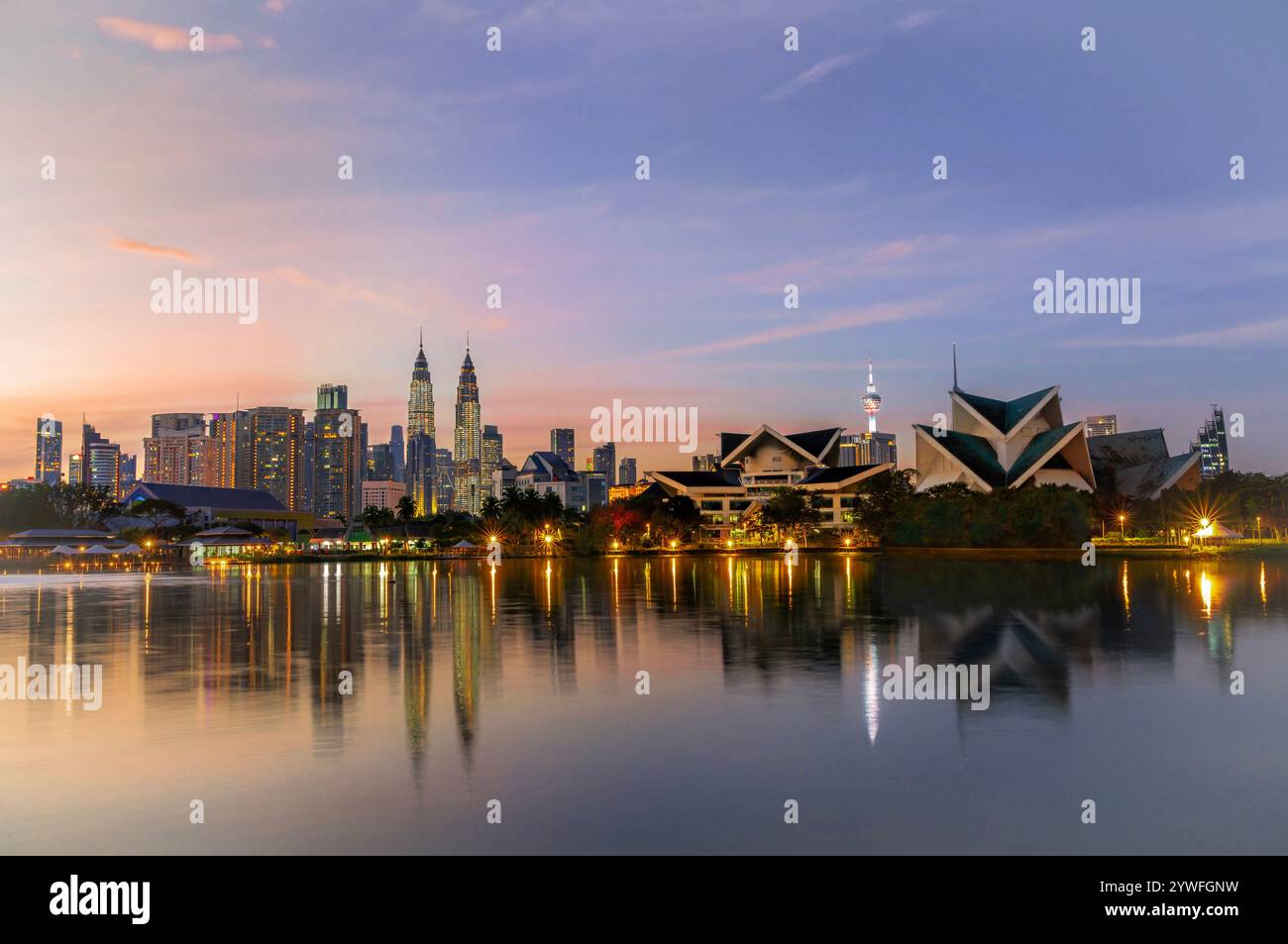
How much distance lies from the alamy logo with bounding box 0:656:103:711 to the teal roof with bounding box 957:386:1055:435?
96.6 metres

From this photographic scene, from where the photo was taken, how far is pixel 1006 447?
102 meters

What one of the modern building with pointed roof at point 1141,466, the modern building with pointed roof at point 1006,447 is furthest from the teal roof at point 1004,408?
the modern building with pointed roof at point 1141,466

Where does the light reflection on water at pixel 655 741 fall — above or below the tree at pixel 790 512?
below

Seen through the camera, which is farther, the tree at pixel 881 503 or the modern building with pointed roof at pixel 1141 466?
the modern building with pointed roof at pixel 1141 466

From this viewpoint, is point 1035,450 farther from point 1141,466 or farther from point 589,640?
point 589,640

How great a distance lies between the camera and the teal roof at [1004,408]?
99188 millimetres

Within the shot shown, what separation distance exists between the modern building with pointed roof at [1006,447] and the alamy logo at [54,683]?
8694cm

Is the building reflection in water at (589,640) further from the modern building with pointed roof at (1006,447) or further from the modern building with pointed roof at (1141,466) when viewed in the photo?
the modern building with pointed roof at (1141,466)

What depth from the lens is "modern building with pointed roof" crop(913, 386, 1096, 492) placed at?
314 ft

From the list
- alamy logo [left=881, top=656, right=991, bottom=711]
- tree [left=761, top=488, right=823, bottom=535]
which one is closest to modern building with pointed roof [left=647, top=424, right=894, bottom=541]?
tree [left=761, top=488, right=823, bottom=535]

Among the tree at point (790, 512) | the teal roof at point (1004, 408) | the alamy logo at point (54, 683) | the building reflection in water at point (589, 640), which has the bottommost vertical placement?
the building reflection in water at point (589, 640)

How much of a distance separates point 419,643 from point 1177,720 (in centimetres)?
1421
